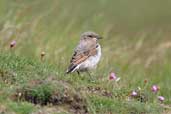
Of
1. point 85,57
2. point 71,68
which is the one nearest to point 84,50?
point 85,57

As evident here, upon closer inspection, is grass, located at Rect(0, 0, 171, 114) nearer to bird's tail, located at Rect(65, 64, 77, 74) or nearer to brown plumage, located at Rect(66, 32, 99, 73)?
bird's tail, located at Rect(65, 64, 77, 74)

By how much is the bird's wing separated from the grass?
0.26 meters

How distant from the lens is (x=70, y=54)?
51.8ft

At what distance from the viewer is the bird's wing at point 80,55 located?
1263cm

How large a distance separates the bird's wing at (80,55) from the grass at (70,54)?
0.26 metres

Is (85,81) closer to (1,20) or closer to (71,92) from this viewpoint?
(71,92)

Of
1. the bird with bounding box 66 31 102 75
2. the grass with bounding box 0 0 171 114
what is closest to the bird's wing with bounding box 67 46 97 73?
the bird with bounding box 66 31 102 75

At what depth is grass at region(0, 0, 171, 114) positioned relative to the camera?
34.2ft

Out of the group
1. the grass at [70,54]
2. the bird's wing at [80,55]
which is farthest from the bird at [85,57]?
the grass at [70,54]

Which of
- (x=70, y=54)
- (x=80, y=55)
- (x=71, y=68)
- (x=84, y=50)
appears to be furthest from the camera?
(x=70, y=54)

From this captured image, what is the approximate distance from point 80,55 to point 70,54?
9.74ft

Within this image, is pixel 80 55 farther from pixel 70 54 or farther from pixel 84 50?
pixel 70 54

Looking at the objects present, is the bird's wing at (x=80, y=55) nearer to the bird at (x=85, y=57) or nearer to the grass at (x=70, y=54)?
the bird at (x=85, y=57)

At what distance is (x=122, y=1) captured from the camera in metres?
25.4
